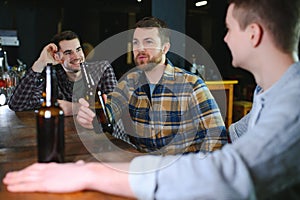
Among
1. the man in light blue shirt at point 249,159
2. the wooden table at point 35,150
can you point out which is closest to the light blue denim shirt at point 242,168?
the man in light blue shirt at point 249,159

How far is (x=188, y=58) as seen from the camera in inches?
173

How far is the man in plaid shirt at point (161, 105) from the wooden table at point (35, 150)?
38 centimetres

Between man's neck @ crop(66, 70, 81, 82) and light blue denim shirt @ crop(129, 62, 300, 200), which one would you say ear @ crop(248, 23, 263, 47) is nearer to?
light blue denim shirt @ crop(129, 62, 300, 200)

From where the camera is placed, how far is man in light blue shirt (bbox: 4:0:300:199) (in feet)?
2.00

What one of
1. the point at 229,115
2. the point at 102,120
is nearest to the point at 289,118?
the point at 102,120

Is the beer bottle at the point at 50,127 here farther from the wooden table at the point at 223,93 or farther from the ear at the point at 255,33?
the wooden table at the point at 223,93

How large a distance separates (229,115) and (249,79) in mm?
1067

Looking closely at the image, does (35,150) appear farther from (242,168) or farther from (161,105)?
(161,105)

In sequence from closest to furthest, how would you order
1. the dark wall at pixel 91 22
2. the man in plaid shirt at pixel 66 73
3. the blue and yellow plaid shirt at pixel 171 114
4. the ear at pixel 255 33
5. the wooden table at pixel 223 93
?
1. the ear at pixel 255 33
2. the blue and yellow plaid shirt at pixel 171 114
3. the man in plaid shirt at pixel 66 73
4. the wooden table at pixel 223 93
5. the dark wall at pixel 91 22

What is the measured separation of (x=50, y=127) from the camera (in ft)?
2.65

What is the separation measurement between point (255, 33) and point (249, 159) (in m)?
0.31

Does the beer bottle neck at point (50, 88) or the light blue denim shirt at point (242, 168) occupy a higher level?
the beer bottle neck at point (50, 88)

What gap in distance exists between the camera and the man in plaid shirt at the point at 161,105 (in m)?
1.58

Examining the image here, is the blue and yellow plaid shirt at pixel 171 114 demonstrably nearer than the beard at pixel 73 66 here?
Yes
